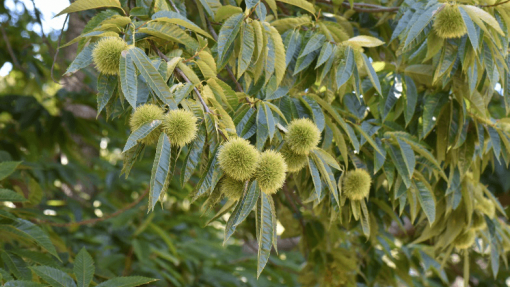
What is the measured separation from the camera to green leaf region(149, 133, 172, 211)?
87 centimetres

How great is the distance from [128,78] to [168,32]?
0.22 m

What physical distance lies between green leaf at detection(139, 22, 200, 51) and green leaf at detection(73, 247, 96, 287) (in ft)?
2.10

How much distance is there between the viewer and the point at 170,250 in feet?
8.83

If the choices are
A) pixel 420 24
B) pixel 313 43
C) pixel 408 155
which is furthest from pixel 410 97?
pixel 313 43

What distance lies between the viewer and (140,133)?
0.90 m

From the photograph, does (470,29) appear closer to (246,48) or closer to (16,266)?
(246,48)

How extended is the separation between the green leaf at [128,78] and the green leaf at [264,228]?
0.32 m

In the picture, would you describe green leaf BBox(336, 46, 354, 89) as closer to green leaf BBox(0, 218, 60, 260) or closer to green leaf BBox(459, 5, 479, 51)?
green leaf BBox(459, 5, 479, 51)

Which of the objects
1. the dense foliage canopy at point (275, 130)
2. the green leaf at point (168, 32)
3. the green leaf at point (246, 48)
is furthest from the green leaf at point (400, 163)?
the green leaf at point (168, 32)

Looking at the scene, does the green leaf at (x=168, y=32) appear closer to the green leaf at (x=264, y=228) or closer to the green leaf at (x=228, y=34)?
the green leaf at (x=228, y=34)

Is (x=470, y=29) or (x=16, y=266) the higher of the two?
(x=470, y=29)

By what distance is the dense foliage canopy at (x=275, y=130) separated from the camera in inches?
39.3

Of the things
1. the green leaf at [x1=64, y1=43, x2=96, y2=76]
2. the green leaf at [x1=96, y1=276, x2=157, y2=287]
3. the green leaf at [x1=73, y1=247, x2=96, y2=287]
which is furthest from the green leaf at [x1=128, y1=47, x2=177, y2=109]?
the green leaf at [x1=73, y1=247, x2=96, y2=287]

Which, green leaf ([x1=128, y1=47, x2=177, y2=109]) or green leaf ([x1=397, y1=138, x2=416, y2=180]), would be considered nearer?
green leaf ([x1=128, y1=47, x2=177, y2=109])
